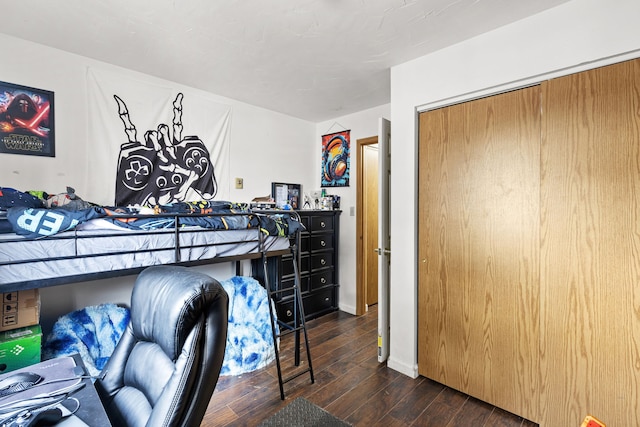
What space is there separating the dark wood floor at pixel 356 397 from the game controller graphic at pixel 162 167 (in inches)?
66.1

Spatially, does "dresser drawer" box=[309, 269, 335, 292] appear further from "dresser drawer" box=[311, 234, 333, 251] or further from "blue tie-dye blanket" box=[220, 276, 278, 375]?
"blue tie-dye blanket" box=[220, 276, 278, 375]

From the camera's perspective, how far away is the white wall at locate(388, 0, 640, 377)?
1.54 metres

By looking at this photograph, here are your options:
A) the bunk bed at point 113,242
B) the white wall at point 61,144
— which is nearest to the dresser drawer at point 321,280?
the bunk bed at point 113,242

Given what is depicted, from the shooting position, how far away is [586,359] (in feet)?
5.25

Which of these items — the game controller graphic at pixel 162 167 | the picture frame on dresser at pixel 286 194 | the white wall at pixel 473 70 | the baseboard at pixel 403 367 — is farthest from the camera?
the picture frame on dresser at pixel 286 194

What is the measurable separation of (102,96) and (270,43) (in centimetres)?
144

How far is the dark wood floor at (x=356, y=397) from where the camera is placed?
6.02ft

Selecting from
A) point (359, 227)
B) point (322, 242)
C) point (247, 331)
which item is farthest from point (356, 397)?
point (359, 227)

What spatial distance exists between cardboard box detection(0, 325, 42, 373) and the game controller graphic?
1.11m

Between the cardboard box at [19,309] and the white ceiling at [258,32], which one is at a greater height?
the white ceiling at [258,32]

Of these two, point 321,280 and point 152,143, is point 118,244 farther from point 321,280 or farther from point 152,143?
point 321,280

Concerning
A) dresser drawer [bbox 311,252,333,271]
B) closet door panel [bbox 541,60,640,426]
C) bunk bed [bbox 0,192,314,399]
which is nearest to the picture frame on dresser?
dresser drawer [bbox 311,252,333,271]

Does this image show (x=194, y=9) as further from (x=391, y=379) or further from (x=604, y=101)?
(x=391, y=379)

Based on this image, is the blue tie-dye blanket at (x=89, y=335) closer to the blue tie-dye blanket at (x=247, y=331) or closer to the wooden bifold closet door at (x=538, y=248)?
the blue tie-dye blanket at (x=247, y=331)
